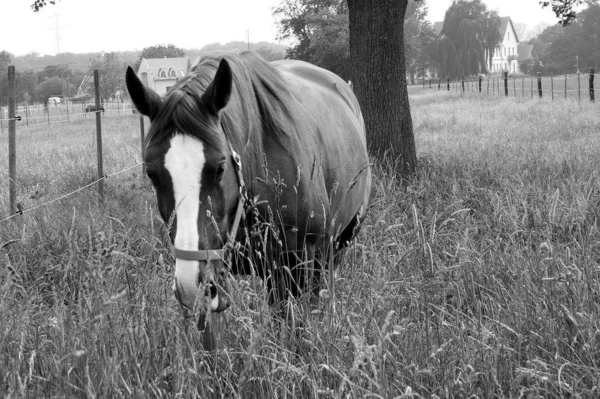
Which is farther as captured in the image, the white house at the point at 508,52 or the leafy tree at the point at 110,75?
the white house at the point at 508,52

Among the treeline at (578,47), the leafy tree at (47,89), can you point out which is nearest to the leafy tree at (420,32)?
the treeline at (578,47)

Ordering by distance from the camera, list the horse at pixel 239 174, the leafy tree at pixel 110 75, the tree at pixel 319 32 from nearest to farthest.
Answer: the horse at pixel 239 174
the tree at pixel 319 32
the leafy tree at pixel 110 75

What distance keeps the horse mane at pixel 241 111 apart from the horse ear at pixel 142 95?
5 cm

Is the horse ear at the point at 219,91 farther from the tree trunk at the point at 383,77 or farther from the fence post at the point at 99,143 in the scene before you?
the tree trunk at the point at 383,77

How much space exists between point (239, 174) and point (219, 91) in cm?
36

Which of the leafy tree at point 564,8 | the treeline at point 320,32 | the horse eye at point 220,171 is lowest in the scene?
the horse eye at point 220,171

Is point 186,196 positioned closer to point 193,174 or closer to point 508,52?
point 193,174

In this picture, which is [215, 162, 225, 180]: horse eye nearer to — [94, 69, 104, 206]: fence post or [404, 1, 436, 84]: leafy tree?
[94, 69, 104, 206]: fence post

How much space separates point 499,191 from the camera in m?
6.09

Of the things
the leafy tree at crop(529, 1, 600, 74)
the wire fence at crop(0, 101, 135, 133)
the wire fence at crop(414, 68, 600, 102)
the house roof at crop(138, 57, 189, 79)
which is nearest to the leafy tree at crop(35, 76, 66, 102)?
the house roof at crop(138, 57, 189, 79)

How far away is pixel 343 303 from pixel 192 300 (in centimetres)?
68

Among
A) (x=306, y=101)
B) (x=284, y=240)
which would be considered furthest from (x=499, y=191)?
(x=284, y=240)

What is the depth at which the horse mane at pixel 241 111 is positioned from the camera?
2.59 meters

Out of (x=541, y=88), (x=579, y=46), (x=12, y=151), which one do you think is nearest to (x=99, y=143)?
(x=12, y=151)
